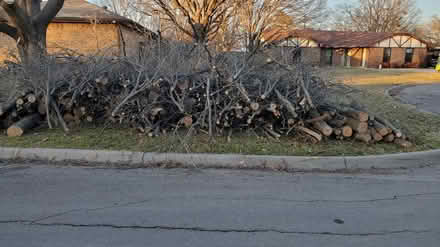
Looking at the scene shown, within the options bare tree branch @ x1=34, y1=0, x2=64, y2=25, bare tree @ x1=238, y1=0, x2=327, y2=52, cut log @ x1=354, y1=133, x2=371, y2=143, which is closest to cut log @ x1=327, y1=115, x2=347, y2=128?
cut log @ x1=354, y1=133, x2=371, y2=143

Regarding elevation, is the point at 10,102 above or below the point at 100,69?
below

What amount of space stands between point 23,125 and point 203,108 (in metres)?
3.86

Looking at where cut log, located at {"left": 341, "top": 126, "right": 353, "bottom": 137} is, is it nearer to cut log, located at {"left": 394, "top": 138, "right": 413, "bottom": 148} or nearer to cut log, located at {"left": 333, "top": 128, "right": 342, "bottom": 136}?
cut log, located at {"left": 333, "top": 128, "right": 342, "bottom": 136}

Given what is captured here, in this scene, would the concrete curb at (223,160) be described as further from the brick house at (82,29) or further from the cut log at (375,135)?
the brick house at (82,29)

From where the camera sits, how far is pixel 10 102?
18.7ft

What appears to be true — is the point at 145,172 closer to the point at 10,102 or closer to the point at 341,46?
the point at 10,102

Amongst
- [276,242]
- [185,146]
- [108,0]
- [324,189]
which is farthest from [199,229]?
[108,0]

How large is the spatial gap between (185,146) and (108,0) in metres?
31.5

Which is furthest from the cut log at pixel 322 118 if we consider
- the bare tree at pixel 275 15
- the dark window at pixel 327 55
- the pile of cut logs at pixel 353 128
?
the dark window at pixel 327 55

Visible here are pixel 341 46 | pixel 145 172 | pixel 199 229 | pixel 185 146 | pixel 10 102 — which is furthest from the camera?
pixel 341 46

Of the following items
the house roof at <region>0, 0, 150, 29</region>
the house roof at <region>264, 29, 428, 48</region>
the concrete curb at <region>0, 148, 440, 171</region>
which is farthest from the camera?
the house roof at <region>264, 29, 428, 48</region>

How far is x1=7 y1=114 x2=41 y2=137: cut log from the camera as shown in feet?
17.8

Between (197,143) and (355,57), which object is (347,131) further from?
(355,57)

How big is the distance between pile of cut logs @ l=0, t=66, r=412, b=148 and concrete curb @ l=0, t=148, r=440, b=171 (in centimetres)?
68
